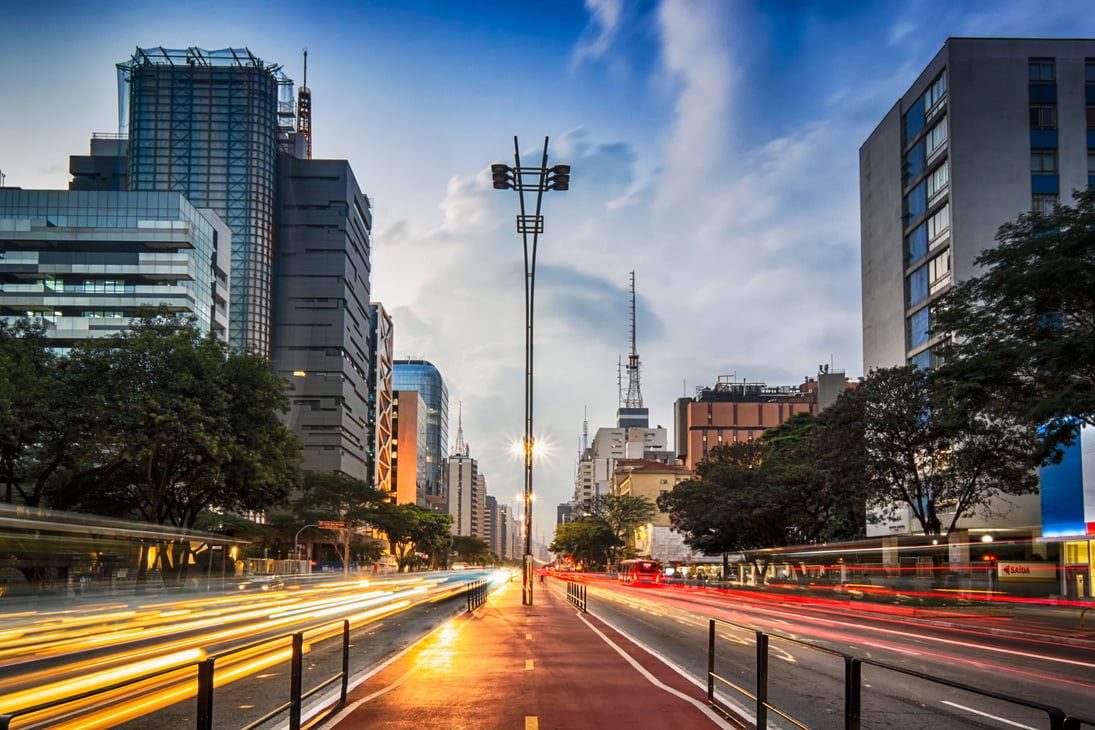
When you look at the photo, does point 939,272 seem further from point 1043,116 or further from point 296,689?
point 296,689

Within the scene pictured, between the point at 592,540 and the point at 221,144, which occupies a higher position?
the point at 221,144

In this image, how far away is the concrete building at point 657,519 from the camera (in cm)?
15500

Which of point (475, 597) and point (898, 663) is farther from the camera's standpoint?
point (475, 597)

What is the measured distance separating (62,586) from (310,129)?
543 feet

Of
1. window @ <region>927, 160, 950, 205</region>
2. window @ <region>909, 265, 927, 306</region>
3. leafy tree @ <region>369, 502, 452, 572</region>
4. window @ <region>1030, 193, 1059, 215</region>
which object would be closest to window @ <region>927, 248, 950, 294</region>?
window @ <region>909, 265, 927, 306</region>

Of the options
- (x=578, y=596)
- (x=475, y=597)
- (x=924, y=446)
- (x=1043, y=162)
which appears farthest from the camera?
(x=1043, y=162)

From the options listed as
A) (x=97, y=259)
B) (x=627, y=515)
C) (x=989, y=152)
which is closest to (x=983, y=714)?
(x=989, y=152)

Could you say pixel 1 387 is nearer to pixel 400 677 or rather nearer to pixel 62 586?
pixel 62 586

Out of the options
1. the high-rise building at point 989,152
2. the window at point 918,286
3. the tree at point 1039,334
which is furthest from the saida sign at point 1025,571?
the tree at point 1039,334

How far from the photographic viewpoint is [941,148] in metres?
62.7

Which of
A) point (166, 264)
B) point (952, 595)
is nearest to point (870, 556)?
point (952, 595)

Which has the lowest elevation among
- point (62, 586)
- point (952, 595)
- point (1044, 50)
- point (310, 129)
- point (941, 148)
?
point (952, 595)

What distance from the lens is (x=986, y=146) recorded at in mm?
60438

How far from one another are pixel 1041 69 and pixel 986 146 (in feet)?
24.7
